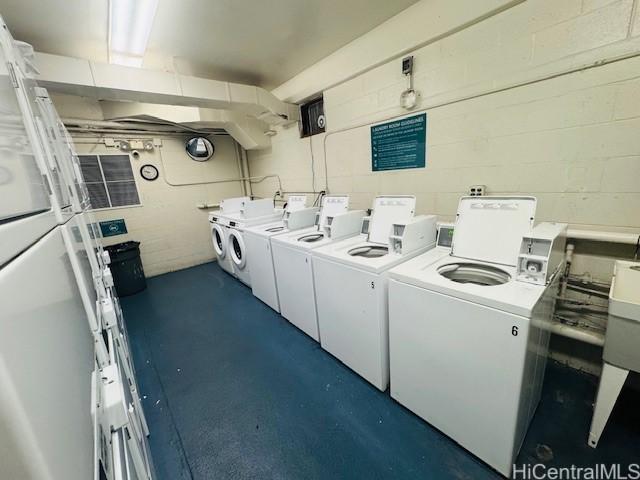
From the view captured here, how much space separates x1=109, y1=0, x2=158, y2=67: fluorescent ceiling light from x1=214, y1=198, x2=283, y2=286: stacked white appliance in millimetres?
1783

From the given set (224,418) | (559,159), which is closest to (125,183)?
(224,418)

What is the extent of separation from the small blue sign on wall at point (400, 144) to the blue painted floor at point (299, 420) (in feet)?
6.04

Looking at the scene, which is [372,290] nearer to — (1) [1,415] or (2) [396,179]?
(2) [396,179]

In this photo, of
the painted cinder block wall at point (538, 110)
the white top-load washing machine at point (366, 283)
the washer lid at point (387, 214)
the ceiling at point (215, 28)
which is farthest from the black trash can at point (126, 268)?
the painted cinder block wall at point (538, 110)

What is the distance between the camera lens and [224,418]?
1.71 meters

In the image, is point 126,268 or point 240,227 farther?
point 126,268

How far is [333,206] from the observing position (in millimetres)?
2871

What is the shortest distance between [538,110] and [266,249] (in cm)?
241

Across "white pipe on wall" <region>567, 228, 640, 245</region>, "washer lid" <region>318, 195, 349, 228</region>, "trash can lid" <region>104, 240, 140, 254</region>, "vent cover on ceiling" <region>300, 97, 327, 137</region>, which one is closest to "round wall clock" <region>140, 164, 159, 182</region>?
"trash can lid" <region>104, 240, 140, 254</region>

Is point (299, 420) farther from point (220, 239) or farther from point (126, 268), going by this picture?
point (126, 268)

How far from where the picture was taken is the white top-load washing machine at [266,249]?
2.77m

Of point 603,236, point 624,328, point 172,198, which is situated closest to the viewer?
point 624,328

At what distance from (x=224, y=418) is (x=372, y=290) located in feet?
4.18

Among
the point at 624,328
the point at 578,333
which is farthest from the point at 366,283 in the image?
the point at 578,333
